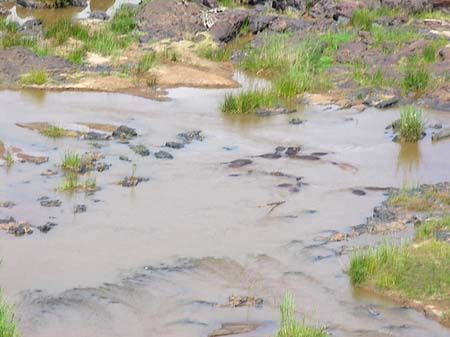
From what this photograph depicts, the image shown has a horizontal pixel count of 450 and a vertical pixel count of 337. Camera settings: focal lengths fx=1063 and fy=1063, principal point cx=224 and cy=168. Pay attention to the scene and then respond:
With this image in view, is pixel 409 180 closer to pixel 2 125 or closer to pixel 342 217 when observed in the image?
pixel 342 217

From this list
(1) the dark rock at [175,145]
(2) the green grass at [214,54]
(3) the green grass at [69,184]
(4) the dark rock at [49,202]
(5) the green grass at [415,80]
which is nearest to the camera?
(4) the dark rock at [49,202]

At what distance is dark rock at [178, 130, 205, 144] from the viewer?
1396 centimetres

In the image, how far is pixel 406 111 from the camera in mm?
14320

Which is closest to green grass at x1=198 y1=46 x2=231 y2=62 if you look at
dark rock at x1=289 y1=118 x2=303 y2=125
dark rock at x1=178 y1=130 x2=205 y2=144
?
dark rock at x1=289 y1=118 x2=303 y2=125

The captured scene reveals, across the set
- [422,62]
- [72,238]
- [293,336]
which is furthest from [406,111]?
[293,336]

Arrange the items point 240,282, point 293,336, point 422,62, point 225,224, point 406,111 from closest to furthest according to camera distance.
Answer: point 293,336 < point 240,282 < point 225,224 < point 406,111 < point 422,62

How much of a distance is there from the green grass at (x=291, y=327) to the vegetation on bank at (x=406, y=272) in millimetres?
1025

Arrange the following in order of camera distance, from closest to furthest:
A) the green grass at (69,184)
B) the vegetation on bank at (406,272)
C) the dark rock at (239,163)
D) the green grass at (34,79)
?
the vegetation on bank at (406,272) → the green grass at (69,184) → the dark rock at (239,163) → the green grass at (34,79)

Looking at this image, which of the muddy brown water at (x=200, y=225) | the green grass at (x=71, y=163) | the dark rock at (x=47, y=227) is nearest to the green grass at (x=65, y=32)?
the muddy brown water at (x=200, y=225)

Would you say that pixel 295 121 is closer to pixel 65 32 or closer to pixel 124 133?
pixel 124 133

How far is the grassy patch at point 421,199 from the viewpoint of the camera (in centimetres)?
1107

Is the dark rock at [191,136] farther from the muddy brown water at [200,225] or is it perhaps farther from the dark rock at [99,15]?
the dark rock at [99,15]

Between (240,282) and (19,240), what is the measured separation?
90.6 inches

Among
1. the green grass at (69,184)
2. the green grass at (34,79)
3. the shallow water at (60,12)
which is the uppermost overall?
the shallow water at (60,12)
